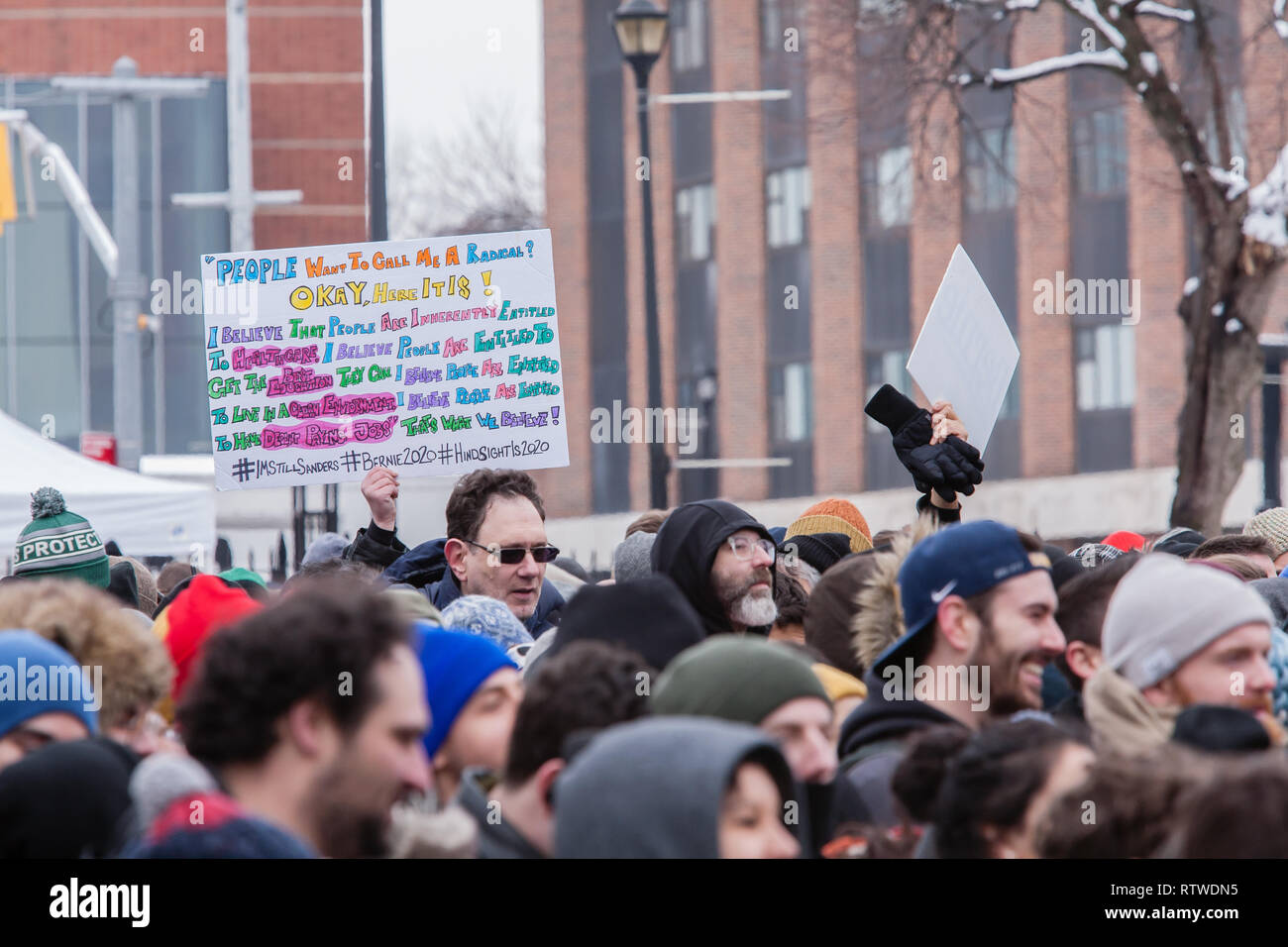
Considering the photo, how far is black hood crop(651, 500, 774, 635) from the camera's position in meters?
6.19

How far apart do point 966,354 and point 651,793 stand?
4007 millimetres

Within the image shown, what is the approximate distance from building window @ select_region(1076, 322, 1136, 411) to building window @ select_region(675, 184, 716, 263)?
30.3 feet

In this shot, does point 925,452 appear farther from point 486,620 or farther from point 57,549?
point 57,549

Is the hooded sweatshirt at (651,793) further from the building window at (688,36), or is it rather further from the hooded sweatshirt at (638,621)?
the building window at (688,36)

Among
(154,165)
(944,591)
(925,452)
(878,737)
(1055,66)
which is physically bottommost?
(878,737)

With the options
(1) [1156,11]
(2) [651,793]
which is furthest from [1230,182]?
(2) [651,793]

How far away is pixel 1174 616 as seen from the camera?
4.26 m

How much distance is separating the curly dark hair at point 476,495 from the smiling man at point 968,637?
8.28 ft

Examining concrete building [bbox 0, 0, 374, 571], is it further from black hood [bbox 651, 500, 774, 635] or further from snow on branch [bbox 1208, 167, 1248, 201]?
black hood [bbox 651, 500, 774, 635]

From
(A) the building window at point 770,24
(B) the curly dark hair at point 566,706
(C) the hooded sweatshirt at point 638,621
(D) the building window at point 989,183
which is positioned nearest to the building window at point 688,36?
(A) the building window at point 770,24

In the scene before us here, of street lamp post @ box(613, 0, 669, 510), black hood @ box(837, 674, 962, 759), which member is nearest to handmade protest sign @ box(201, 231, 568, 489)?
black hood @ box(837, 674, 962, 759)

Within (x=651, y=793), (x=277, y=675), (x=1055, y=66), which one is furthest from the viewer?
(x=1055, y=66)
